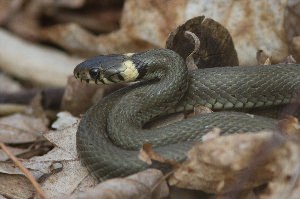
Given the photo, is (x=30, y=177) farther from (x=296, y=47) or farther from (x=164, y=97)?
(x=296, y=47)

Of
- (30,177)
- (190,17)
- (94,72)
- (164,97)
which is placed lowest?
(30,177)

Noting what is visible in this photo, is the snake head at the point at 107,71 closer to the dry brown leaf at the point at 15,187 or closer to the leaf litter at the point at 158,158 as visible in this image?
the leaf litter at the point at 158,158

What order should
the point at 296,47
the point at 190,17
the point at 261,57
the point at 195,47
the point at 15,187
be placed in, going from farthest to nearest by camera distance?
1. the point at 190,17
2. the point at 261,57
3. the point at 296,47
4. the point at 195,47
5. the point at 15,187

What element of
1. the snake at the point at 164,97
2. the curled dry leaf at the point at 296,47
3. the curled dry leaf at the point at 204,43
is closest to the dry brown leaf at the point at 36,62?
the snake at the point at 164,97

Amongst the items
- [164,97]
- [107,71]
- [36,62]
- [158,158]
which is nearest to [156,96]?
[164,97]

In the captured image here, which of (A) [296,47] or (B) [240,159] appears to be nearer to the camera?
(B) [240,159]

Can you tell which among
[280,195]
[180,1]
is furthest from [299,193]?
[180,1]

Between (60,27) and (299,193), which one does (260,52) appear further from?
(60,27)
